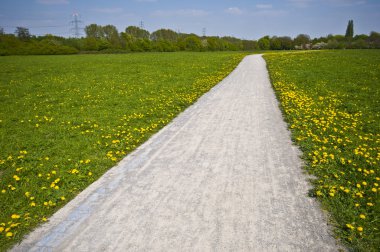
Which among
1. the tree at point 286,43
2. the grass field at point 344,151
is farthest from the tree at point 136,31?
the grass field at point 344,151

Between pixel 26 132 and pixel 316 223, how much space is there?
861 cm

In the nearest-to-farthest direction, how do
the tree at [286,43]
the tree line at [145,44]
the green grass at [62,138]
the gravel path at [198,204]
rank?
1. the gravel path at [198,204]
2. the green grass at [62,138]
3. the tree line at [145,44]
4. the tree at [286,43]

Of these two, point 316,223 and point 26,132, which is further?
point 26,132

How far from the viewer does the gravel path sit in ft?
11.6

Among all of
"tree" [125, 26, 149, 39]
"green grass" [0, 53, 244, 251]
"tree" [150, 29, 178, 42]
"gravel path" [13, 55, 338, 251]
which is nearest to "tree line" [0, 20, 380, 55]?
"tree" [125, 26, 149, 39]

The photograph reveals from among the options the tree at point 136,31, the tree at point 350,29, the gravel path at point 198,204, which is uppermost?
the tree at point 136,31

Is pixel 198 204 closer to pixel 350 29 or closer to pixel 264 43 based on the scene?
pixel 264 43

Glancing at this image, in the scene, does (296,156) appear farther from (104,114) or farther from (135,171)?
(104,114)

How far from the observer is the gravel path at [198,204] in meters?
3.52

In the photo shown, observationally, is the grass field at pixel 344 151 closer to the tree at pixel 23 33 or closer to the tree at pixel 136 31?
the tree at pixel 23 33

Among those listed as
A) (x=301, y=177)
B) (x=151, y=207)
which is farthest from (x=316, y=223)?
(x=151, y=207)

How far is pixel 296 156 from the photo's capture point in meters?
6.02

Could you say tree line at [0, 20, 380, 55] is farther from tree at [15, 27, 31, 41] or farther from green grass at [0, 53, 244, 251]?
green grass at [0, 53, 244, 251]

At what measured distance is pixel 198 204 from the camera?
4297 millimetres
